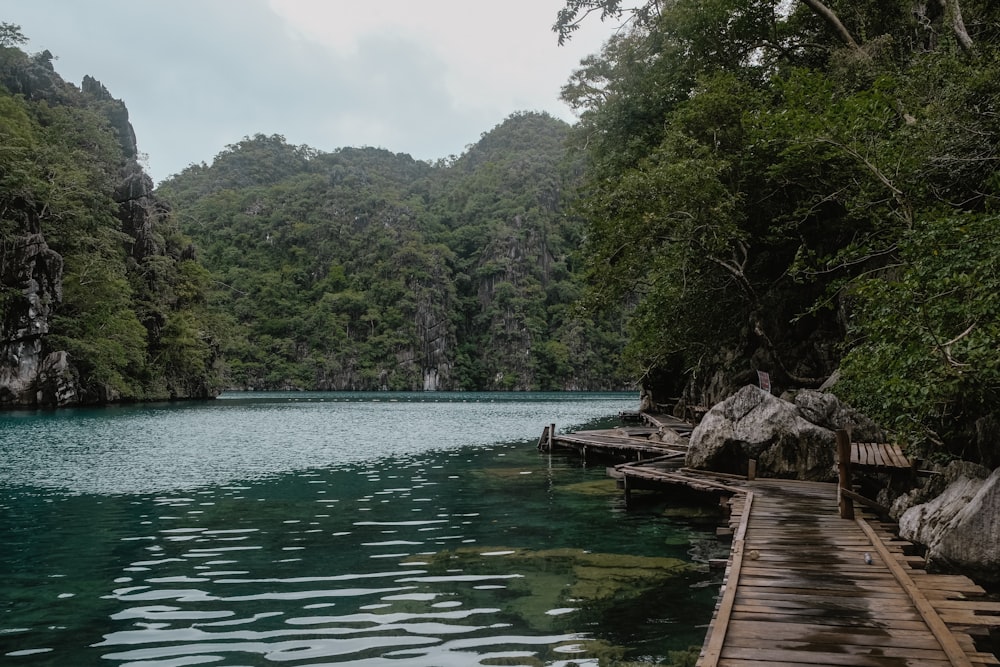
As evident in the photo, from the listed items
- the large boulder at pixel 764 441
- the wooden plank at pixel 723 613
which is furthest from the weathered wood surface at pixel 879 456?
the wooden plank at pixel 723 613

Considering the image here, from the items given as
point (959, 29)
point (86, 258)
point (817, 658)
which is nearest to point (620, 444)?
point (959, 29)

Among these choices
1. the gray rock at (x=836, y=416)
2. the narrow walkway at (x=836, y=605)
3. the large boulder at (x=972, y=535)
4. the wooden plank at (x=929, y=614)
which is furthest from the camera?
the gray rock at (x=836, y=416)

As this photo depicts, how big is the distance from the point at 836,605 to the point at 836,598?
0.24 metres

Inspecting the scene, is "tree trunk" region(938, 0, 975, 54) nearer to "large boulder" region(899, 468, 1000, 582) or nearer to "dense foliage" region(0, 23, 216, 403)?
"large boulder" region(899, 468, 1000, 582)

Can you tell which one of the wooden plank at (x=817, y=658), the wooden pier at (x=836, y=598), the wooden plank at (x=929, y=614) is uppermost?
the wooden plank at (x=929, y=614)

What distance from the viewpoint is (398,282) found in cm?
13038

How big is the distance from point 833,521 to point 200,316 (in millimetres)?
73497

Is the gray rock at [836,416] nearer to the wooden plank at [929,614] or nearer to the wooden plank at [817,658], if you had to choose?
the wooden plank at [929,614]

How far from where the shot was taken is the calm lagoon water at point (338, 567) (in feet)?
22.9

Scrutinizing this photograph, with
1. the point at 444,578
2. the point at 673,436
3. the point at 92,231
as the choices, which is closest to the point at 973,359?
the point at 444,578

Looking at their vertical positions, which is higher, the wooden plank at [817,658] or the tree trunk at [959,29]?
the tree trunk at [959,29]

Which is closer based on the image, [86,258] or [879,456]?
[879,456]

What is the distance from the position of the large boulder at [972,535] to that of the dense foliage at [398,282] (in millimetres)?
108059

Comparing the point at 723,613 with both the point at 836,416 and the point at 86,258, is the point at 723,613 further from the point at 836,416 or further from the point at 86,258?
the point at 86,258
